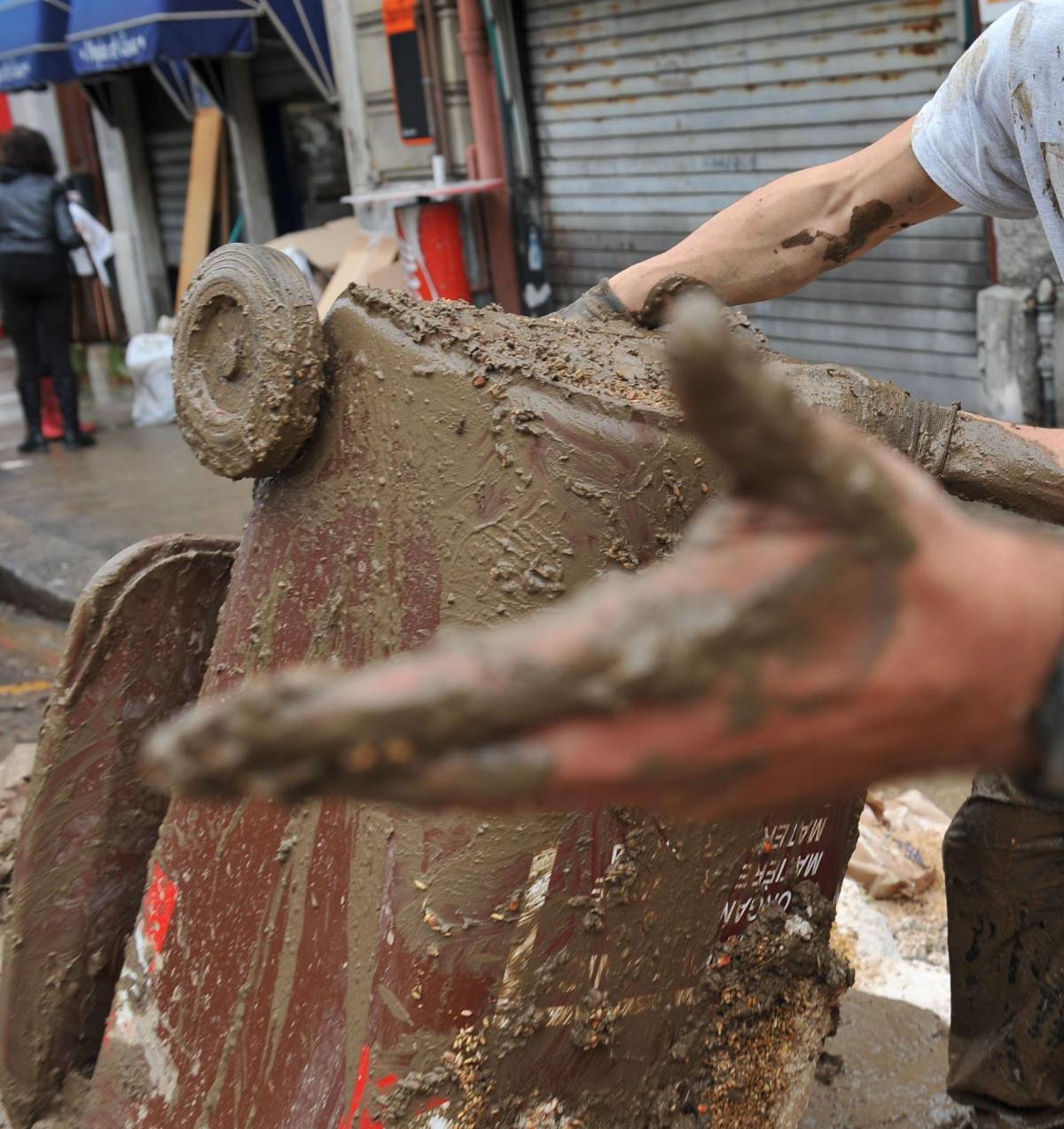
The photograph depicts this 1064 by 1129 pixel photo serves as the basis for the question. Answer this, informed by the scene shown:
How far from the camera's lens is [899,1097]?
7.72 feet

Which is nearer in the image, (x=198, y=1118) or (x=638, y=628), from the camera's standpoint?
(x=638, y=628)

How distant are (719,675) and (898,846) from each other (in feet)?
8.26

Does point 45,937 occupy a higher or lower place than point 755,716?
lower

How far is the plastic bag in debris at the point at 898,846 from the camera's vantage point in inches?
113

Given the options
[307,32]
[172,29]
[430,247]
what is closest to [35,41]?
[172,29]

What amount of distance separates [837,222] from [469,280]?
594 cm

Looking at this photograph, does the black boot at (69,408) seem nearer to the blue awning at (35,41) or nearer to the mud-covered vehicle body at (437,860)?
the blue awning at (35,41)

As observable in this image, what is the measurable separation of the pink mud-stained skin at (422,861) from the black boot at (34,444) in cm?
728

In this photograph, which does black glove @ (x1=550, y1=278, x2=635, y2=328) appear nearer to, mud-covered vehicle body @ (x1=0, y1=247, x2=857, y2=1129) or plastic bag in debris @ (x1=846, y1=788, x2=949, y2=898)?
mud-covered vehicle body @ (x1=0, y1=247, x2=857, y2=1129)

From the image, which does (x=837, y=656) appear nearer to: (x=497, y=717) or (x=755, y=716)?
(x=755, y=716)

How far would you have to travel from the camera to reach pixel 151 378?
9.20m

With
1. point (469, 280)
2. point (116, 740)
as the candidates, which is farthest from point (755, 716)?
point (469, 280)

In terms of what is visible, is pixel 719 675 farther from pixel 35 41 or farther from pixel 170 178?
pixel 170 178

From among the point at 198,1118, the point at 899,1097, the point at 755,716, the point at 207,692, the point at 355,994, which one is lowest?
the point at 899,1097
